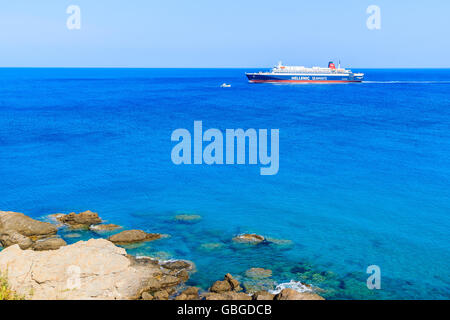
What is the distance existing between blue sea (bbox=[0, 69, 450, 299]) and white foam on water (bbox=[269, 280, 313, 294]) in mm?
365

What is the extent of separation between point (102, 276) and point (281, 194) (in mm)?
19615

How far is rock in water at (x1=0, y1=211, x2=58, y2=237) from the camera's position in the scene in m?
27.4

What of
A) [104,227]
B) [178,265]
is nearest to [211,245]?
[178,265]

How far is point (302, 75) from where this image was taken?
157500mm

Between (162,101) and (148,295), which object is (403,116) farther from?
(148,295)

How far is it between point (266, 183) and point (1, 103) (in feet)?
275

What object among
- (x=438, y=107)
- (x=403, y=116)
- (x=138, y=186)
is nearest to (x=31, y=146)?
(x=138, y=186)

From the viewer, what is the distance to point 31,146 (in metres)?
55.0

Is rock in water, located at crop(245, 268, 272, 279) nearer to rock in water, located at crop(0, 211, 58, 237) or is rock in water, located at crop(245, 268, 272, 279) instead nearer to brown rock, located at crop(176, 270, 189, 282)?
brown rock, located at crop(176, 270, 189, 282)

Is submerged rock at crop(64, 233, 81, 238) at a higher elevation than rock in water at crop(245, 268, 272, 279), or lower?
higher

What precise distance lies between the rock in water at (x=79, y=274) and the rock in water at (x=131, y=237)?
3.51 metres

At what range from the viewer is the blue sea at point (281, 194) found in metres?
24.8

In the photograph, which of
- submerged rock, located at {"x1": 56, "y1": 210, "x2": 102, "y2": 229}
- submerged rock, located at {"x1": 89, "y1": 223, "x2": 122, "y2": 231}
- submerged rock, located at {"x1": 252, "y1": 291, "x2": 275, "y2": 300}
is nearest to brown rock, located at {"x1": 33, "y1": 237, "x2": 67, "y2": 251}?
submerged rock, located at {"x1": 89, "y1": 223, "x2": 122, "y2": 231}

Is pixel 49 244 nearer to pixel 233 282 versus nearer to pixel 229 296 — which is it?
pixel 233 282
